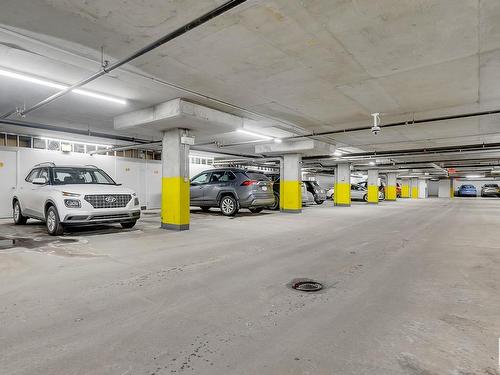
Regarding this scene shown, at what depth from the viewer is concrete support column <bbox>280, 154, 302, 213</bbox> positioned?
12.8 meters

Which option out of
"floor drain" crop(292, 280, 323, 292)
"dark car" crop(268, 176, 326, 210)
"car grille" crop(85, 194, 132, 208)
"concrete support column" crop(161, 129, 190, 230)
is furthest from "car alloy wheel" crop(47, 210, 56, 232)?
"dark car" crop(268, 176, 326, 210)

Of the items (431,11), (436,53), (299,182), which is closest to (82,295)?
(431,11)

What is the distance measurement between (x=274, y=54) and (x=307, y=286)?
10.8 ft

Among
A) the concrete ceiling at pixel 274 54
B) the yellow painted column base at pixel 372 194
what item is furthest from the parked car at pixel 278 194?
the concrete ceiling at pixel 274 54

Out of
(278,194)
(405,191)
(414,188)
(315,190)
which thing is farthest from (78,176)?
(414,188)

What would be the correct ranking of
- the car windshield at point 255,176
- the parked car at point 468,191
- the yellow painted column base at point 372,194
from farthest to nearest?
the parked car at point 468,191
the yellow painted column base at point 372,194
the car windshield at point 255,176

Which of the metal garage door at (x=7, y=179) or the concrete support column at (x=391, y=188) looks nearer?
the metal garage door at (x=7, y=179)

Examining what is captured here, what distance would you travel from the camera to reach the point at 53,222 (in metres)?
6.09

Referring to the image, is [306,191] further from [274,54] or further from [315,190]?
[274,54]

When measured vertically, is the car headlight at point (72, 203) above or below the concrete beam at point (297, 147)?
below

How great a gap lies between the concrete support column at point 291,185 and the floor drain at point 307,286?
9472mm

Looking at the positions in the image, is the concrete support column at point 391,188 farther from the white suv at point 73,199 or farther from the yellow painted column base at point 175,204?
the white suv at point 73,199

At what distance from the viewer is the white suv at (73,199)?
19.3 ft

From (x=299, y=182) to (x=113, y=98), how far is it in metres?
8.74
